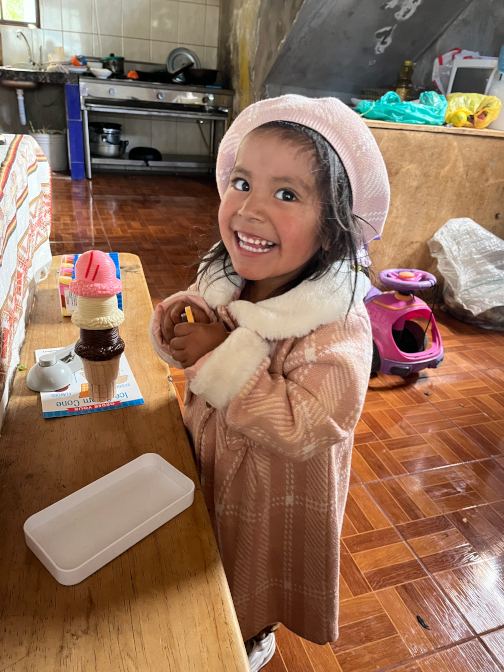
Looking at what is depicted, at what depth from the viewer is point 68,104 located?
16.2ft

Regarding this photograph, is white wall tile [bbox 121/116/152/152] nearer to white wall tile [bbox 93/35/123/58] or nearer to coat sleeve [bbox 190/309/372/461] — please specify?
white wall tile [bbox 93/35/123/58]

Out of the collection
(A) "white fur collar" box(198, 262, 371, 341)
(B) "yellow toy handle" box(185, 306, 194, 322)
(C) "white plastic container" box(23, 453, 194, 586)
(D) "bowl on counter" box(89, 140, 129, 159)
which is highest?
(A) "white fur collar" box(198, 262, 371, 341)

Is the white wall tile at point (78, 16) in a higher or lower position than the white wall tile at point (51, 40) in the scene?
higher

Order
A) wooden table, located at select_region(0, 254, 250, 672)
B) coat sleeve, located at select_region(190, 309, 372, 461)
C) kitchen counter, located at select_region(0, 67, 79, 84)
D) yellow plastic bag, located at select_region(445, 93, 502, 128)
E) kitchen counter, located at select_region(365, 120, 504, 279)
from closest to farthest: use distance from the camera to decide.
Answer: wooden table, located at select_region(0, 254, 250, 672), coat sleeve, located at select_region(190, 309, 372, 461), kitchen counter, located at select_region(365, 120, 504, 279), yellow plastic bag, located at select_region(445, 93, 502, 128), kitchen counter, located at select_region(0, 67, 79, 84)

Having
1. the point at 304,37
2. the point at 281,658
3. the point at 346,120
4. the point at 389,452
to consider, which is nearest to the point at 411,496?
the point at 389,452

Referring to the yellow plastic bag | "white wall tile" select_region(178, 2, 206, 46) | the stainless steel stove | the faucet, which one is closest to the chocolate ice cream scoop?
the yellow plastic bag

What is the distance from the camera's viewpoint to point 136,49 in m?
5.67

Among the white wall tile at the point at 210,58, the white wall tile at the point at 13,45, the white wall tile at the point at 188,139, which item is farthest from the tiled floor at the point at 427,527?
the white wall tile at the point at 210,58

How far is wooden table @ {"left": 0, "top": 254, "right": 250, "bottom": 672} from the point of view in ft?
1.78

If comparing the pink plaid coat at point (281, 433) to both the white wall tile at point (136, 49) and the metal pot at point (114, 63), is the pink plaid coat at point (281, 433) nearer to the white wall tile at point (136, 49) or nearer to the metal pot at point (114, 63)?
the metal pot at point (114, 63)

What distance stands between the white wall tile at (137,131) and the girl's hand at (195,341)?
5.87 meters

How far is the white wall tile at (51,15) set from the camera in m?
5.19

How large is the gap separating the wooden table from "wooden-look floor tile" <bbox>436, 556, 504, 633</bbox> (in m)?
1.03

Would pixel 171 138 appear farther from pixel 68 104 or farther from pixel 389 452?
pixel 389 452
